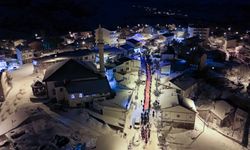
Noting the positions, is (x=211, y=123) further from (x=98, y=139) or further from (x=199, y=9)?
(x=199, y=9)

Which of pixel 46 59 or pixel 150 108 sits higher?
pixel 46 59

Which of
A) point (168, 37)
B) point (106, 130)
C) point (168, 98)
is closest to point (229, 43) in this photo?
point (168, 37)

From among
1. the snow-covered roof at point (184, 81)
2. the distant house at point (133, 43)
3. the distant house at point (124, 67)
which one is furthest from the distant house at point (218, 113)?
the distant house at point (133, 43)

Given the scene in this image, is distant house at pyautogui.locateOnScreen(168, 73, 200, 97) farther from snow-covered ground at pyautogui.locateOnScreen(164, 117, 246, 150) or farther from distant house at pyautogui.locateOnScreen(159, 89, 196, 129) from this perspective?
snow-covered ground at pyautogui.locateOnScreen(164, 117, 246, 150)

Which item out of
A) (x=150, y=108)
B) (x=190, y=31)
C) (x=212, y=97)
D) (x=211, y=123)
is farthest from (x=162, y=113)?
(x=190, y=31)

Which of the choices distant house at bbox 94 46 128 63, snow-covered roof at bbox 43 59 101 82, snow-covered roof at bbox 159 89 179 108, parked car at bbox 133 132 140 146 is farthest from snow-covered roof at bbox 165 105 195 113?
distant house at bbox 94 46 128 63

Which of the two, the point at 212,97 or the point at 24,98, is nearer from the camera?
the point at 24,98
